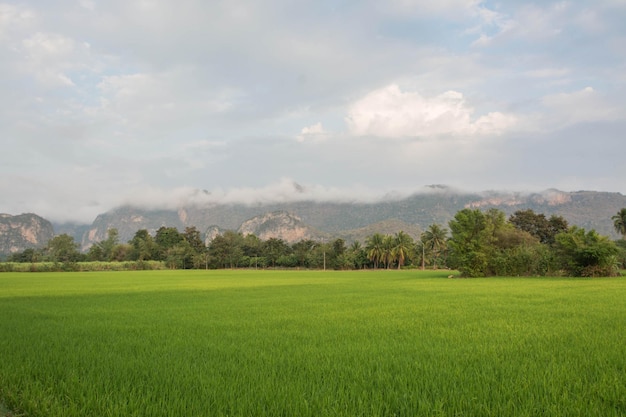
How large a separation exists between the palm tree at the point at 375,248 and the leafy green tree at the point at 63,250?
3399 inches

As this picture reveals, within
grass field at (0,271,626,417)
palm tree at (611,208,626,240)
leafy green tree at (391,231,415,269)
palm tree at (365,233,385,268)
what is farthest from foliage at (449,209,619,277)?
palm tree at (365,233,385,268)

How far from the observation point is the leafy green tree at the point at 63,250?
119 metres

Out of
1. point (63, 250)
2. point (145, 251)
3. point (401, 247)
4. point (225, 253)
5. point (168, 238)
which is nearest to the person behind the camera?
point (401, 247)

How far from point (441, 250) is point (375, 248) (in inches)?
599

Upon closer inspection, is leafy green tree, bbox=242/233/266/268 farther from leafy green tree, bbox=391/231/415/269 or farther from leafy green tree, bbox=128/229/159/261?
leafy green tree, bbox=391/231/415/269

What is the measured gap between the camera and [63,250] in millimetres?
125125

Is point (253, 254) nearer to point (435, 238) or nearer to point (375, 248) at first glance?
point (375, 248)

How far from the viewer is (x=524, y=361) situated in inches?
232

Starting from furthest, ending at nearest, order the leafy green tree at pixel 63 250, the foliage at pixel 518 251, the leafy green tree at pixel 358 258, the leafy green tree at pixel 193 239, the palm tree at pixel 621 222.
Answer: the leafy green tree at pixel 193 239
the leafy green tree at pixel 63 250
the leafy green tree at pixel 358 258
the palm tree at pixel 621 222
the foliage at pixel 518 251

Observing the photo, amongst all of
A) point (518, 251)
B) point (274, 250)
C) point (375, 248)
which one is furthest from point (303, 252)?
point (518, 251)

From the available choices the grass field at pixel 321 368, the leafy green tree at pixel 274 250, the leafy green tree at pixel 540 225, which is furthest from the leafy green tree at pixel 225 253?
the grass field at pixel 321 368

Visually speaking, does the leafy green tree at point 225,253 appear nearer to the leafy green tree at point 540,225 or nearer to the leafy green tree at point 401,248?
the leafy green tree at point 401,248

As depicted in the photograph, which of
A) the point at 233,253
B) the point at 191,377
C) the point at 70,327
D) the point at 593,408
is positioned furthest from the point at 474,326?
the point at 233,253

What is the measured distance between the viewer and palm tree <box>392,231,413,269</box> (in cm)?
9169
